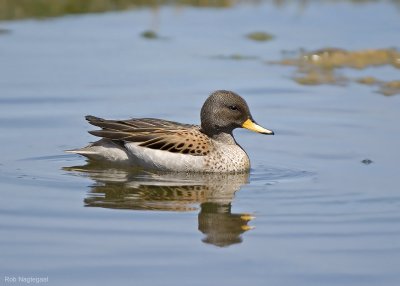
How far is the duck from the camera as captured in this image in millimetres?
11438

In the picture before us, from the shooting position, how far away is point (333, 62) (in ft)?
53.1

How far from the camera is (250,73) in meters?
15.5

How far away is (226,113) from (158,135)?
739 mm

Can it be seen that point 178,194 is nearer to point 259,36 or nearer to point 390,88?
point 390,88

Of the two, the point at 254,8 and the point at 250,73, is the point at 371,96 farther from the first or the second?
the point at 254,8

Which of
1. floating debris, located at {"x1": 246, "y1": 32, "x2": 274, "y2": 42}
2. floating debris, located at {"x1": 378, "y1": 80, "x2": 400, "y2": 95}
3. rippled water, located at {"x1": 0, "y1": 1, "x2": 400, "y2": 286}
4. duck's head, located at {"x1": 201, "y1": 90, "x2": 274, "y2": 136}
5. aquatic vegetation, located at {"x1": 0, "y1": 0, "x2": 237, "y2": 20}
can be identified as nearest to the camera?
rippled water, located at {"x1": 0, "y1": 1, "x2": 400, "y2": 286}

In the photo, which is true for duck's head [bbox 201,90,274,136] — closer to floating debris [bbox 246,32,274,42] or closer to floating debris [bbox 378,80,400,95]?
floating debris [bbox 378,80,400,95]

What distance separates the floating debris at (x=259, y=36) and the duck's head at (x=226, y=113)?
19.4 ft

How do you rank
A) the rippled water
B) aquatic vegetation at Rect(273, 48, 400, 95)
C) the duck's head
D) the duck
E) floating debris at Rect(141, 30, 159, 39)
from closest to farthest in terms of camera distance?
the rippled water
the duck
the duck's head
aquatic vegetation at Rect(273, 48, 400, 95)
floating debris at Rect(141, 30, 159, 39)

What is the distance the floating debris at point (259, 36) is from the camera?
17.6 m

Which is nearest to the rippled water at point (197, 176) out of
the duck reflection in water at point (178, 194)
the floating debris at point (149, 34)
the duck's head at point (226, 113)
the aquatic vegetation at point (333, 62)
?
the duck reflection in water at point (178, 194)

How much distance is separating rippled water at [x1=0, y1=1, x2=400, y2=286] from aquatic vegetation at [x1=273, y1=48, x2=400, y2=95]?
0.79 ft

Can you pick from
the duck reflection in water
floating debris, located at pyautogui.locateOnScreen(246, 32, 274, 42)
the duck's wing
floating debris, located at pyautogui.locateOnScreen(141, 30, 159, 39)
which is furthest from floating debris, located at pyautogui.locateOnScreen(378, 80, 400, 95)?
floating debris, located at pyautogui.locateOnScreen(141, 30, 159, 39)

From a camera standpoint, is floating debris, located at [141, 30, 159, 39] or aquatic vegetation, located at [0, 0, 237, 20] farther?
aquatic vegetation, located at [0, 0, 237, 20]
